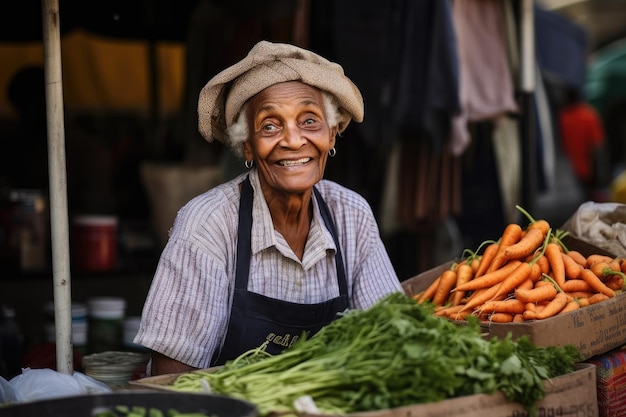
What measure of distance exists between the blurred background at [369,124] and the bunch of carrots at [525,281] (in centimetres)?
186

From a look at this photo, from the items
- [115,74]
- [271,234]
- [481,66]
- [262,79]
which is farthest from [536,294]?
[115,74]

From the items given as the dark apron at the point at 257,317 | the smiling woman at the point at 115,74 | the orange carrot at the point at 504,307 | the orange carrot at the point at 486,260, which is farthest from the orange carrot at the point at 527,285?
the smiling woman at the point at 115,74

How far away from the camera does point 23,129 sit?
247 inches

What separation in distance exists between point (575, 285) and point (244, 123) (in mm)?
1450

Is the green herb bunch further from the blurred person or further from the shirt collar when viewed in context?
the blurred person

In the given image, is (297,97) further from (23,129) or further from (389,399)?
→ (23,129)

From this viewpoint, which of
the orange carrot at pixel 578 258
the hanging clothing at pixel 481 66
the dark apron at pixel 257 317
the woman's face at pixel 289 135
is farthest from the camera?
the hanging clothing at pixel 481 66

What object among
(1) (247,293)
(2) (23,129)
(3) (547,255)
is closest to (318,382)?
(1) (247,293)

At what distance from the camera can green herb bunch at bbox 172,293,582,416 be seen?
2414 millimetres

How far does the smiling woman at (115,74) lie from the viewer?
8305 mm

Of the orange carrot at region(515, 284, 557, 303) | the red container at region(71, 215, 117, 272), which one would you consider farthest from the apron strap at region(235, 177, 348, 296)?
the red container at region(71, 215, 117, 272)

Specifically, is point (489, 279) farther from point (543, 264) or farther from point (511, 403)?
point (511, 403)

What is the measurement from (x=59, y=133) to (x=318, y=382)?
1.23 meters

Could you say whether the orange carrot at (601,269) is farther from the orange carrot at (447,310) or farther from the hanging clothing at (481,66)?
the hanging clothing at (481,66)
